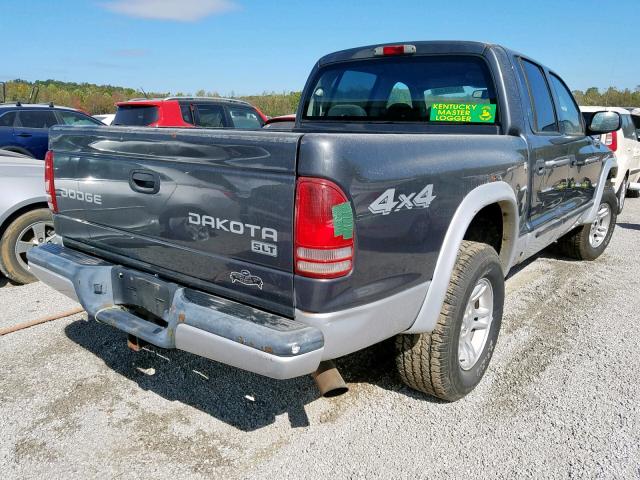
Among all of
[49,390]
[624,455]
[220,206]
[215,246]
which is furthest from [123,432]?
[624,455]

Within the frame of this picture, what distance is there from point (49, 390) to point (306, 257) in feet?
6.39

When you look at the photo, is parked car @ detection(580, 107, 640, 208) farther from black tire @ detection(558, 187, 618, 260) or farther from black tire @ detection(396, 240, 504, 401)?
black tire @ detection(396, 240, 504, 401)

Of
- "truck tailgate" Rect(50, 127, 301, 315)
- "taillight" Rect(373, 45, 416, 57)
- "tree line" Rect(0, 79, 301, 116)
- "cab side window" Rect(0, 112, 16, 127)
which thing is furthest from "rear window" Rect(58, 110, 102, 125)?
"tree line" Rect(0, 79, 301, 116)

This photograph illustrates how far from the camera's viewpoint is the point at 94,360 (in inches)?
130

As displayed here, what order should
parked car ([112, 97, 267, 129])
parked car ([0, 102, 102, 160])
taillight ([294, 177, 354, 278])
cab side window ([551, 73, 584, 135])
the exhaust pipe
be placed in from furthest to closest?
parked car ([0, 102, 102, 160]) → parked car ([112, 97, 267, 129]) → cab side window ([551, 73, 584, 135]) → the exhaust pipe → taillight ([294, 177, 354, 278])

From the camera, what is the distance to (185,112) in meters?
9.31

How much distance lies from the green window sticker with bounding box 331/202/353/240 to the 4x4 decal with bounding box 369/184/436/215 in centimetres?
12

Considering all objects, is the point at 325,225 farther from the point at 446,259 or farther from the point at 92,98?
the point at 92,98

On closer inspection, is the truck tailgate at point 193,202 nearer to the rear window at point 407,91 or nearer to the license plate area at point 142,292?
the license plate area at point 142,292

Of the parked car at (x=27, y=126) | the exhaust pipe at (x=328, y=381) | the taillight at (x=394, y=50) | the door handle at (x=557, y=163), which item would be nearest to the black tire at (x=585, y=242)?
the door handle at (x=557, y=163)

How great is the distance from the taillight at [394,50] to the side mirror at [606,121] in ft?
6.42

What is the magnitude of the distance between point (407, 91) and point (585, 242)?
9.61ft

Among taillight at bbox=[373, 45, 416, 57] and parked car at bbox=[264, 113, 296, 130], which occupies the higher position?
taillight at bbox=[373, 45, 416, 57]

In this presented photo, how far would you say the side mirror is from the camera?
176 inches
